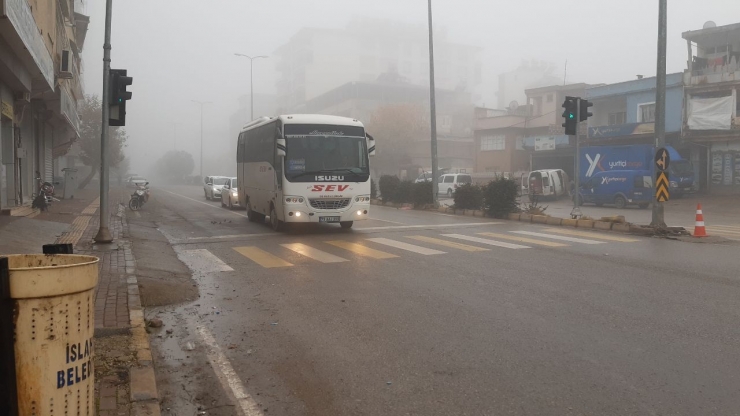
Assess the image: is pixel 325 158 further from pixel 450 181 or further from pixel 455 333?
pixel 450 181

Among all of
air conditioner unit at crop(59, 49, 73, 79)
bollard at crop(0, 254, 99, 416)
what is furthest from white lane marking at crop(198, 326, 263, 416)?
air conditioner unit at crop(59, 49, 73, 79)

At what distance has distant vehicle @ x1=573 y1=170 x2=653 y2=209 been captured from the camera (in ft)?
99.2

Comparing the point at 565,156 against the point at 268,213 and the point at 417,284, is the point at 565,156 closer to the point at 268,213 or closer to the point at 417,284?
the point at 268,213

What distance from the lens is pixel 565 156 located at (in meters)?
46.0

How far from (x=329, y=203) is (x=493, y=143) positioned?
135 feet

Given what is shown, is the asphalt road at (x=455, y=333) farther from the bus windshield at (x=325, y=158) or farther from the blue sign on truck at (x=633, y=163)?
the blue sign on truck at (x=633, y=163)

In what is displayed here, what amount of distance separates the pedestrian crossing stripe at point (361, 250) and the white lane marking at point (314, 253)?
2.07ft

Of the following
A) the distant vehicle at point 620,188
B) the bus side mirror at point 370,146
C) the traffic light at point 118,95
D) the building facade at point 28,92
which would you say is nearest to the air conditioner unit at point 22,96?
the building facade at point 28,92

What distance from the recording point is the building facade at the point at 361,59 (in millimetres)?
113062

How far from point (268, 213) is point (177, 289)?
28.5ft

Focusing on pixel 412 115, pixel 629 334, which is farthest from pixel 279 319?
pixel 412 115

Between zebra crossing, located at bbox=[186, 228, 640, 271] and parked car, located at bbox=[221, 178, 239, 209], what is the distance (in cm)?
1361

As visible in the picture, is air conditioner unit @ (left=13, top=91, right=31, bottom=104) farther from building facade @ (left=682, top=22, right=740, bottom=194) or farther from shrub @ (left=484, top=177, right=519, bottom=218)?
building facade @ (left=682, top=22, right=740, bottom=194)

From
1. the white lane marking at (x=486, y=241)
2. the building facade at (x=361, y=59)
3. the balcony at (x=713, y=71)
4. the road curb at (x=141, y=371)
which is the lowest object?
the road curb at (x=141, y=371)
